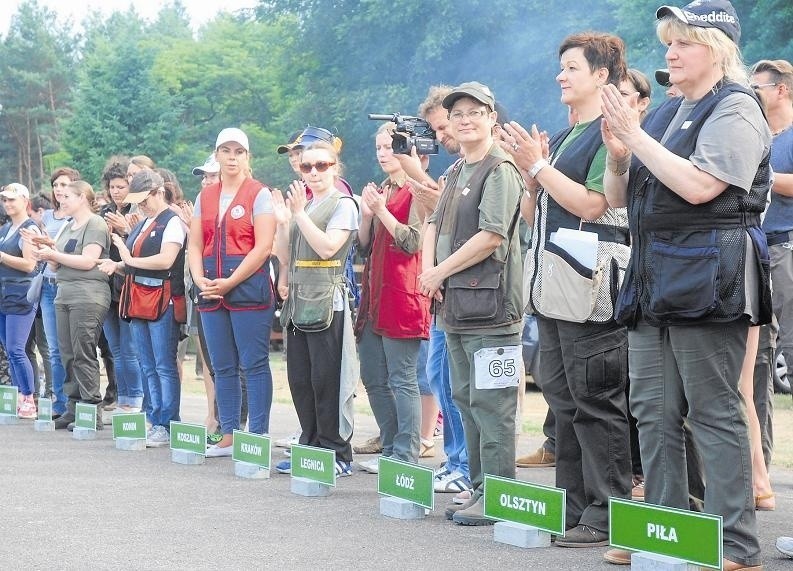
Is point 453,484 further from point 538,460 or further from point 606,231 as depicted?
point 606,231

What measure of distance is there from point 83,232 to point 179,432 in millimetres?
2499

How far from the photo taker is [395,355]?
7656 mm

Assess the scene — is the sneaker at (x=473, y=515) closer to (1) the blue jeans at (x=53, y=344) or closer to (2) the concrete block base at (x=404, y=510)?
(2) the concrete block base at (x=404, y=510)

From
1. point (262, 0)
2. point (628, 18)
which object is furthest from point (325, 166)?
point (262, 0)

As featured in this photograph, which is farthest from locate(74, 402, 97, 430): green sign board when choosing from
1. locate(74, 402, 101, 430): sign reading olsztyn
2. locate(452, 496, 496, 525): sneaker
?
locate(452, 496, 496, 525): sneaker

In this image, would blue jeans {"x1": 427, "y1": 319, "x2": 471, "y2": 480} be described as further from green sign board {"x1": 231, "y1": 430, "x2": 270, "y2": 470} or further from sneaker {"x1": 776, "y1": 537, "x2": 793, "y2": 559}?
sneaker {"x1": 776, "y1": 537, "x2": 793, "y2": 559}

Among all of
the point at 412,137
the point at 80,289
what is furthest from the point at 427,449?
the point at 80,289

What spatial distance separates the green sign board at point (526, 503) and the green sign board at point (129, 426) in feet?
13.5

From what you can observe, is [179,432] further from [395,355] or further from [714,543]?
[714,543]

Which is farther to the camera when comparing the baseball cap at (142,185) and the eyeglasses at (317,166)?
the baseball cap at (142,185)

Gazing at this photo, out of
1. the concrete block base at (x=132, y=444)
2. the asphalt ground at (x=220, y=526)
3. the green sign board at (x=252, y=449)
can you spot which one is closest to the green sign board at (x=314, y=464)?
the asphalt ground at (x=220, y=526)

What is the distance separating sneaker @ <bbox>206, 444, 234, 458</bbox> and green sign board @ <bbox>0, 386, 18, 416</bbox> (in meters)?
3.42

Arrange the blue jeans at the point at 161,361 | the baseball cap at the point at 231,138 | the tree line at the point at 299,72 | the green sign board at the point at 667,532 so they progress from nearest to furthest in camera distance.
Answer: the green sign board at the point at 667,532 < the baseball cap at the point at 231,138 < the blue jeans at the point at 161,361 < the tree line at the point at 299,72

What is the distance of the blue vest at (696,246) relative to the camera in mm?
4582
